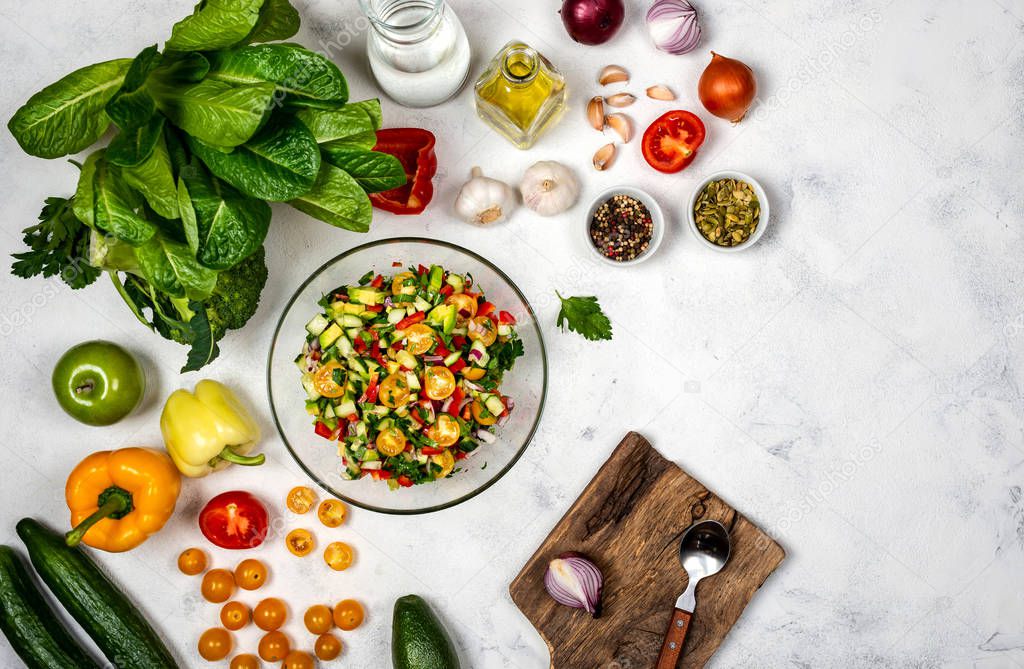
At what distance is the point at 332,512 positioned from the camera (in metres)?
1.73

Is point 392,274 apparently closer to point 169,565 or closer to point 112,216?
point 112,216

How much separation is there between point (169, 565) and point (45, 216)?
780mm

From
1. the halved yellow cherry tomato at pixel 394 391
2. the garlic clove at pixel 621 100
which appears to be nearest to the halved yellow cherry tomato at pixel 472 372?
the halved yellow cherry tomato at pixel 394 391

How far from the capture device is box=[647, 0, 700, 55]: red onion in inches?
65.7

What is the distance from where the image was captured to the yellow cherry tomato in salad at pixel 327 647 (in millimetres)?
1732

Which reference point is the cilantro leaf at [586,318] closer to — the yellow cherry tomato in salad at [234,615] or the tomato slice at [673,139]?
the tomato slice at [673,139]

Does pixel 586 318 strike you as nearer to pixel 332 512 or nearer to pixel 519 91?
pixel 519 91

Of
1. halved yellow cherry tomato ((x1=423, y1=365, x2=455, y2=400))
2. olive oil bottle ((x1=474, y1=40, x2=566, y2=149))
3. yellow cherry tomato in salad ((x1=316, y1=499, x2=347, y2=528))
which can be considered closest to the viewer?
halved yellow cherry tomato ((x1=423, y1=365, x2=455, y2=400))

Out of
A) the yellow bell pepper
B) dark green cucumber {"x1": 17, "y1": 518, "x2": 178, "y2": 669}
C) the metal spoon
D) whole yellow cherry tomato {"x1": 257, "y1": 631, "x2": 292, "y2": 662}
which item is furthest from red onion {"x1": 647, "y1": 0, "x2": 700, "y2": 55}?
dark green cucumber {"x1": 17, "y1": 518, "x2": 178, "y2": 669}

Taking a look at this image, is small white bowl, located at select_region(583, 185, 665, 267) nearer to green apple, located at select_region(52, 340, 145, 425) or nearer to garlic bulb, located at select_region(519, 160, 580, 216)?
garlic bulb, located at select_region(519, 160, 580, 216)

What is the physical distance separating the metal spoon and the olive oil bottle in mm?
910

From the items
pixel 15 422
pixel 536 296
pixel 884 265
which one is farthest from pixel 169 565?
pixel 884 265

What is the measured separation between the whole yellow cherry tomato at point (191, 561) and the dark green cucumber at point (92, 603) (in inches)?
5.9

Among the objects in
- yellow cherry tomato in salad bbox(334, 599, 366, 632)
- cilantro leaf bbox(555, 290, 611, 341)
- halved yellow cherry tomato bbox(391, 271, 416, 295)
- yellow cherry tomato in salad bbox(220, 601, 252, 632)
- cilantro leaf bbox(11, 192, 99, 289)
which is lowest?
yellow cherry tomato in salad bbox(220, 601, 252, 632)
